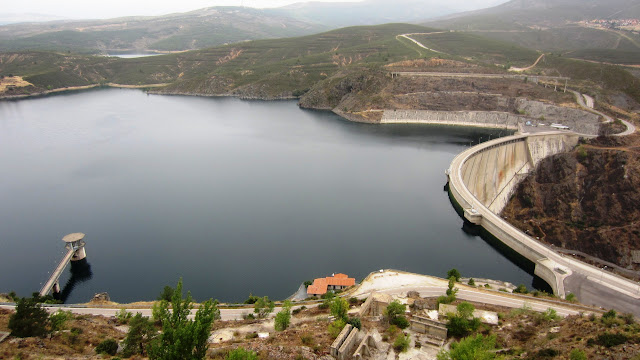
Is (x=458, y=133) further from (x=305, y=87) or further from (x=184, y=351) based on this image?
(x=184, y=351)

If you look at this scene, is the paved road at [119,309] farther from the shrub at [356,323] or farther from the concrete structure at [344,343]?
the concrete structure at [344,343]

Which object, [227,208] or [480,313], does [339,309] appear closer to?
[480,313]

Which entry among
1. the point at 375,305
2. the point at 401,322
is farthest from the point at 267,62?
the point at 401,322

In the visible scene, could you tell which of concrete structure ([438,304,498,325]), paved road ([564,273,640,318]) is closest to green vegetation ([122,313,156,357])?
concrete structure ([438,304,498,325])

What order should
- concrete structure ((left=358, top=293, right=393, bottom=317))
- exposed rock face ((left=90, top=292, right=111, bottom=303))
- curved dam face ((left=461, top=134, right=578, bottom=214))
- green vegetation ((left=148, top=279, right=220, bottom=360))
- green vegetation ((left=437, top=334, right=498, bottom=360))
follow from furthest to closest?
1. curved dam face ((left=461, top=134, right=578, bottom=214))
2. exposed rock face ((left=90, top=292, right=111, bottom=303))
3. concrete structure ((left=358, top=293, right=393, bottom=317))
4. green vegetation ((left=437, top=334, right=498, bottom=360))
5. green vegetation ((left=148, top=279, right=220, bottom=360))

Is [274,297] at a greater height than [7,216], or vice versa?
[7,216]

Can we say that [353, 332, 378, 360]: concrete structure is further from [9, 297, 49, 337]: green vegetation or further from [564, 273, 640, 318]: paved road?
[564, 273, 640, 318]: paved road

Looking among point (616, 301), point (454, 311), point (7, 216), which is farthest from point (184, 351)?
point (7, 216)
